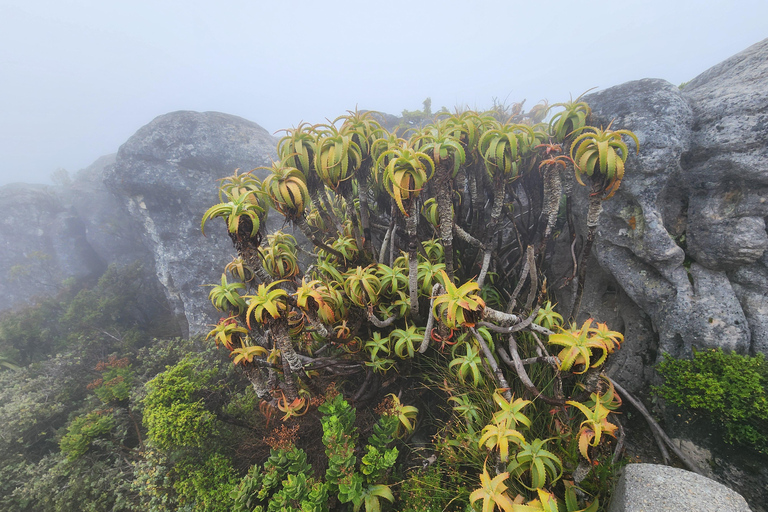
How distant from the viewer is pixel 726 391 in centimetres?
193

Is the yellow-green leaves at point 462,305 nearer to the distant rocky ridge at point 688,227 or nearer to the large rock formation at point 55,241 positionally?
the distant rocky ridge at point 688,227

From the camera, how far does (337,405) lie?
2.33 m

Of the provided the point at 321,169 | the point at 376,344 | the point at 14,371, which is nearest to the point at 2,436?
the point at 14,371

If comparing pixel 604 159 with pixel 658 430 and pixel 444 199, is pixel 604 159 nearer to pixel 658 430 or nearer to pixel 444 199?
pixel 444 199

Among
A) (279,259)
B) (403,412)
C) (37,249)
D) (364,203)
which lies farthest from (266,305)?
(37,249)

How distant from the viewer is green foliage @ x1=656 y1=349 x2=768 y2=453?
182 centimetres

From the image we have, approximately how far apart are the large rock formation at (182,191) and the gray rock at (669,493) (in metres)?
8.00

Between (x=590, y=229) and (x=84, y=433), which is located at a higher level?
(x=590, y=229)

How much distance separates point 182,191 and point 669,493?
10.6m

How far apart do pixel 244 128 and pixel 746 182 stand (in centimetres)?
1168

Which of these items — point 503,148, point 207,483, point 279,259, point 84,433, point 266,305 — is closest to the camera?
point 266,305

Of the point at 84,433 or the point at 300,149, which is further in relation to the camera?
the point at 84,433

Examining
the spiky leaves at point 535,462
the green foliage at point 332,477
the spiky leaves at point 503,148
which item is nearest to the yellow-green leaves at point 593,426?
the spiky leaves at point 535,462

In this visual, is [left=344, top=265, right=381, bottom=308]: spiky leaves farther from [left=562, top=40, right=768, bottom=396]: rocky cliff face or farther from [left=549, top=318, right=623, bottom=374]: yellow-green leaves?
[left=562, top=40, right=768, bottom=396]: rocky cliff face
